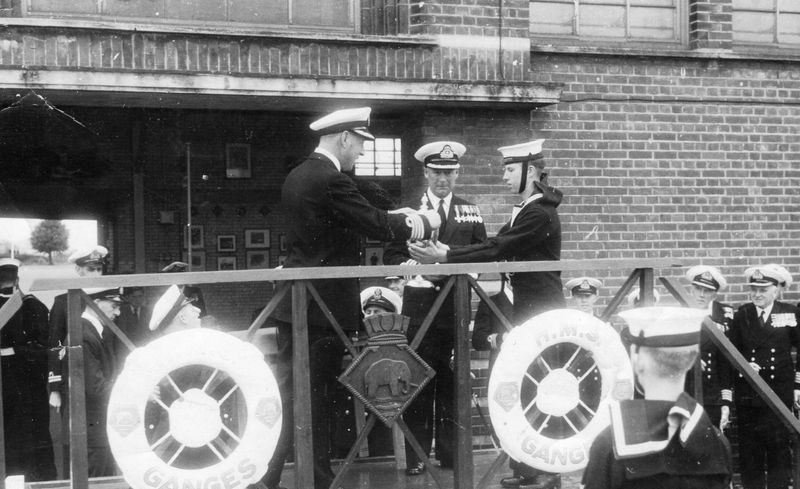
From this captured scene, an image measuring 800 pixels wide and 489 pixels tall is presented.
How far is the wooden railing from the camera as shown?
13.3 ft

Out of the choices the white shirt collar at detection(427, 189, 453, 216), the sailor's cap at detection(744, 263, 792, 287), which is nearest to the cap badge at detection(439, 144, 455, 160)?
the white shirt collar at detection(427, 189, 453, 216)

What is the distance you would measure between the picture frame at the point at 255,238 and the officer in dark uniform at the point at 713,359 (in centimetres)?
868

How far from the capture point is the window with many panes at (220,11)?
21.9ft

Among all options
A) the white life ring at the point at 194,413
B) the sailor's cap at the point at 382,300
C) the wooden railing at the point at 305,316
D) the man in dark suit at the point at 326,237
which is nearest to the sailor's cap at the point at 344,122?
the man in dark suit at the point at 326,237

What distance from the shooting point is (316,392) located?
186 inches

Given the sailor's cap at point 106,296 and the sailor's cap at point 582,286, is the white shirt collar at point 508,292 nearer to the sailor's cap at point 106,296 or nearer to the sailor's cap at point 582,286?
the sailor's cap at point 582,286

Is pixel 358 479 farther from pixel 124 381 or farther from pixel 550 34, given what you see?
pixel 550 34

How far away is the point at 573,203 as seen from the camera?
7418 mm

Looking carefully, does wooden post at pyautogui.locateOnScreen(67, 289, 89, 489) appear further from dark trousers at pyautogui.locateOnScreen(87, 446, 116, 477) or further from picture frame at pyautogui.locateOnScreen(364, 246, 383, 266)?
picture frame at pyautogui.locateOnScreen(364, 246, 383, 266)

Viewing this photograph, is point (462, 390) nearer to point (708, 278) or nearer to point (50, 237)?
point (708, 278)

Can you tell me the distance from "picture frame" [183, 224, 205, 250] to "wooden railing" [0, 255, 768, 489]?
10.2 metres

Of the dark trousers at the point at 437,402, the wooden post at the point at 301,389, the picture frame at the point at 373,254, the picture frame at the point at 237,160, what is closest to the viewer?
the wooden post at the point at 301,389

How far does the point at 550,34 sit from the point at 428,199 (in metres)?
2.39

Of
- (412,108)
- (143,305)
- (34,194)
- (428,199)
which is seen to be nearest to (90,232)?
(34,194)
